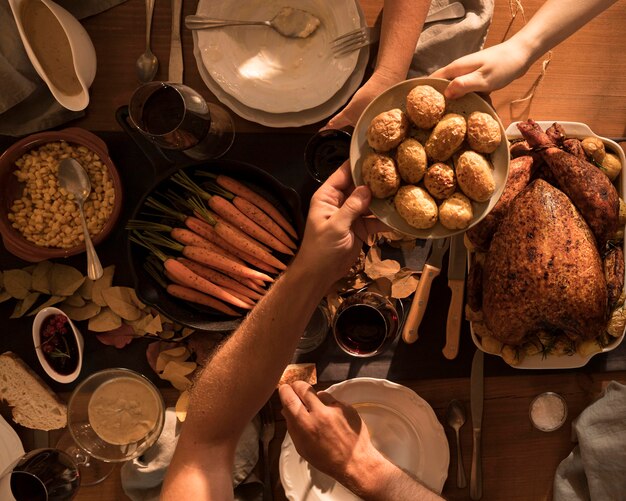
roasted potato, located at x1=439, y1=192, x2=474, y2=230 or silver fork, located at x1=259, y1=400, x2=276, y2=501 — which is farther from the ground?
roasted potato, located at x1=439, y1=192, x2=474, y2=230

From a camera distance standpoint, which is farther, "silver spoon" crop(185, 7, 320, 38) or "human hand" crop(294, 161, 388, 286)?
"silver spoon" crop(185, 7, 320, 38)

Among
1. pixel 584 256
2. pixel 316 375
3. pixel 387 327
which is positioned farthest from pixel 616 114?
pixel 316 375

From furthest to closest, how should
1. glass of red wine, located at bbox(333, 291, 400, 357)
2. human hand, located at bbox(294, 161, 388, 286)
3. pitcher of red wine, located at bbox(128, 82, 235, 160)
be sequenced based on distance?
glass of red wine, located at bbox(333, 291, 400, 357) → pitcher of red wine, located at bbox(128, 82, 235, 160) → human hand, located at bbox(294, 161, 388, 286)

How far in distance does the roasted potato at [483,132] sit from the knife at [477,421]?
64cm

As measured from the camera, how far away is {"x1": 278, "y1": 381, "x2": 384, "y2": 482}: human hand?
135 cm

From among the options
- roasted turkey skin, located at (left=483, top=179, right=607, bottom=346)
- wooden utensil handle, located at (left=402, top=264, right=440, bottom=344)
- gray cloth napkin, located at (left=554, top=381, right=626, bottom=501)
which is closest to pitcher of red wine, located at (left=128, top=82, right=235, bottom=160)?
wooden utensil handle, located at (left=402, top=264, right=440, bottom=344)

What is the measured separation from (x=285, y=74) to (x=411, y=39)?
0.35 metres

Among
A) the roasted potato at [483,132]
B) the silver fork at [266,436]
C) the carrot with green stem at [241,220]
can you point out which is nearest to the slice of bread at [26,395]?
the silver fork at [266,436]

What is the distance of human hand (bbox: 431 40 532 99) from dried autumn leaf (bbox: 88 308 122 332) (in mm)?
1031

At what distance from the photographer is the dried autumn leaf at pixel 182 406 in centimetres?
151

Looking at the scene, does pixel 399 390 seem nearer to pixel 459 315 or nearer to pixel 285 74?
pixel 459 315

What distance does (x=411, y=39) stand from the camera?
4.71 ft

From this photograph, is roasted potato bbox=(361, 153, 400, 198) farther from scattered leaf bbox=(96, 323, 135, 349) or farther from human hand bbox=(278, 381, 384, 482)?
scattered leaf bbox=(96, 323, 135, 349)

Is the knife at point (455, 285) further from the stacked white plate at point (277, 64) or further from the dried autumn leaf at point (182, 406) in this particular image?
the dried autumn leaf at point (182, 406)
